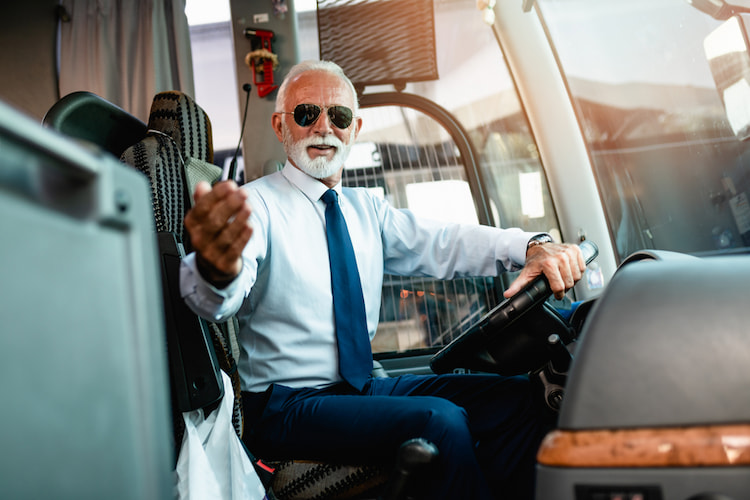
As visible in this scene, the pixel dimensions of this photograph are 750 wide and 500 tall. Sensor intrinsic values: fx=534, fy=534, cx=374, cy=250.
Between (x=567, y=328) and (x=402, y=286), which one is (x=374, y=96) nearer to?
(x=402, y=286)

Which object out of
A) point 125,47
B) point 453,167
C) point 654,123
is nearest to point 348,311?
point 453,167

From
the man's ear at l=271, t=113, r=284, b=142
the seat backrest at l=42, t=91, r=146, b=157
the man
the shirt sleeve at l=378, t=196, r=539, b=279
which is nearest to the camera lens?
the man

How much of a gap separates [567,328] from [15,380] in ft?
3.56

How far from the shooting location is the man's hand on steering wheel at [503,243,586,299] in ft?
3.91

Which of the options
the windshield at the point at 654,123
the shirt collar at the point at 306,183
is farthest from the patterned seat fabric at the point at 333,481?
the windshield at the point at 654,123

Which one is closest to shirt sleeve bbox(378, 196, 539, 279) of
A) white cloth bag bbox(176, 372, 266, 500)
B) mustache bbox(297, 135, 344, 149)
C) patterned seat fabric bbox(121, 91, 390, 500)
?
mustache bbox(297, 135, 344, 149)

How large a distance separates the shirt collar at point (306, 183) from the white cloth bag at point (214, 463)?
0.69 m

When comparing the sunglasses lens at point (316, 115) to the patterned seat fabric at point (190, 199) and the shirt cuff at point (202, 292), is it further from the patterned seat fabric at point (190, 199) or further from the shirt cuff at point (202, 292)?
the shirt cuff at point (202, 292)

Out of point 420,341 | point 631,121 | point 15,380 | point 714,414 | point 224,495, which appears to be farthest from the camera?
point 420,341

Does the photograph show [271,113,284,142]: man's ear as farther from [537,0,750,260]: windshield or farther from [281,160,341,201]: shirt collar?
[537,0,750,260]: windshield

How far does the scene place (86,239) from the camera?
1.25 ft

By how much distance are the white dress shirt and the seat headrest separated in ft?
0.66

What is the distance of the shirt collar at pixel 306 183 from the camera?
166cm

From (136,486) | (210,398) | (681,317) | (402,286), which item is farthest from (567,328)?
(402,286)
